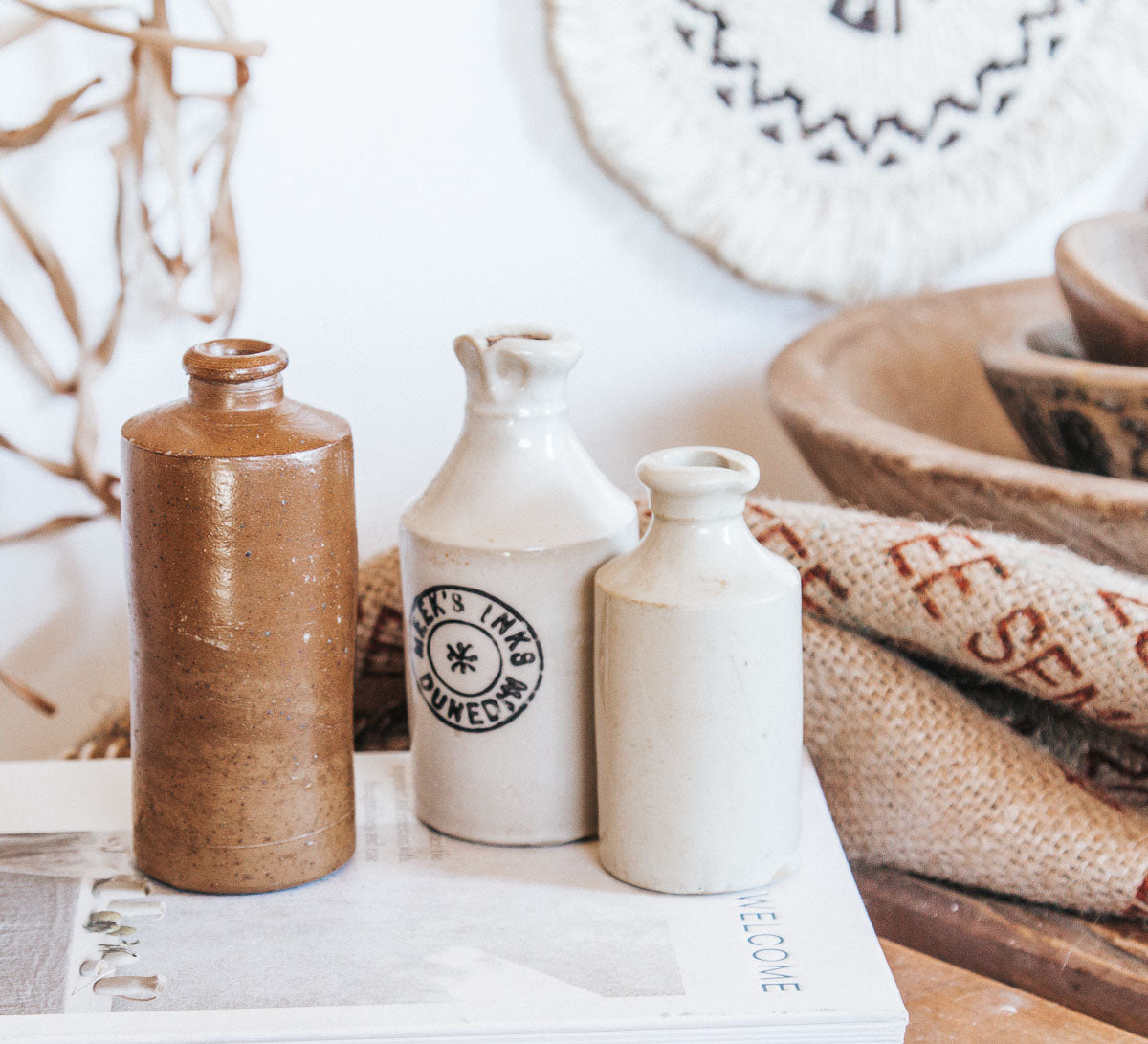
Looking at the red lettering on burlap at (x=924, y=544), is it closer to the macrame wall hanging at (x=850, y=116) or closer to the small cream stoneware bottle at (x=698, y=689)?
the small cream stoneware bottle at (x=698, y=689)

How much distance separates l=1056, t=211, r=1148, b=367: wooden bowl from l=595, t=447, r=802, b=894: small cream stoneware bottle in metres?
0.29

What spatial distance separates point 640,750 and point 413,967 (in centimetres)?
12

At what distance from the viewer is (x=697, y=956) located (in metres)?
0.47

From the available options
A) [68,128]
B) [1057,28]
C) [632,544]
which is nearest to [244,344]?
[632,544]

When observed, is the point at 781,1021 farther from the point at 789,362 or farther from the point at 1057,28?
the point at 1057,28

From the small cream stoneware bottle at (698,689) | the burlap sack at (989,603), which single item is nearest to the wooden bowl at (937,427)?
the burlap sack at (989,603)

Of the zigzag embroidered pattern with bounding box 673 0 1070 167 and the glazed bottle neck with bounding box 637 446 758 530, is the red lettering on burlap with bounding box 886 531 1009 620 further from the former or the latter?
the zigzag embroidered pattern with bounding box 673 0 1070 167

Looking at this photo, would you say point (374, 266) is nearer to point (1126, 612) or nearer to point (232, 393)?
point (232, 393)

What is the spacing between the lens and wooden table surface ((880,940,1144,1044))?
0.49 meters

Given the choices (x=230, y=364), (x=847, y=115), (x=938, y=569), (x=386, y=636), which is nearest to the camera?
(x=230, y=364)

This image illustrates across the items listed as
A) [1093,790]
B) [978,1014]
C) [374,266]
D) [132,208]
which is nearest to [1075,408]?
[1093,790]

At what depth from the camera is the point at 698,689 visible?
488 mm

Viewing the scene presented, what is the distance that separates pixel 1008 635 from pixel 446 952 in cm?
27

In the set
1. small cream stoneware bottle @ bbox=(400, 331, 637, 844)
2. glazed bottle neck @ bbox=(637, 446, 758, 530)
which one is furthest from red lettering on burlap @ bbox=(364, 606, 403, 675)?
glazed bottle neck @ bbox=(637, 446, 758, 530)
